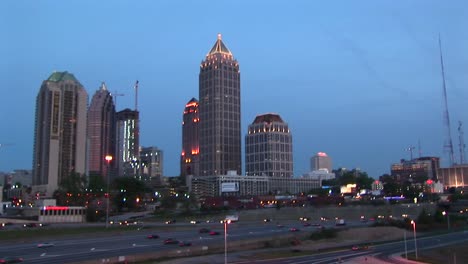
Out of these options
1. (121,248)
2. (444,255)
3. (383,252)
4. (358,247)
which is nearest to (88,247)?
(121,248)

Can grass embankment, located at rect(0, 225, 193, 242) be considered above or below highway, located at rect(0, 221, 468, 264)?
above

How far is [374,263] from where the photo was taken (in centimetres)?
7156

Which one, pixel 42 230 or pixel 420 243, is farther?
pixel 42 230

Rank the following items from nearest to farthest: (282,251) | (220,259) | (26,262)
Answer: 1. (26,262)
2. (220,259)
3. (282,251)

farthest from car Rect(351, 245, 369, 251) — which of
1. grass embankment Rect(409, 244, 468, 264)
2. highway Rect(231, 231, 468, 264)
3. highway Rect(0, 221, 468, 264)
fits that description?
grass embankment Rect(409, 244, 468, 264)

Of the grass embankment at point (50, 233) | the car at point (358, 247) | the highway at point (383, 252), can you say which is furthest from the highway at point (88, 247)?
the car at point (358, 247)

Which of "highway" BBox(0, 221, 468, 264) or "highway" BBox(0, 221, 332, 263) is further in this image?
"highway" BBox(0, 221, 332, 263)

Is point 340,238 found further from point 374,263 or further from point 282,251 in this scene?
point 374,263

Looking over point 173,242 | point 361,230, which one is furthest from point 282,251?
point 361,230

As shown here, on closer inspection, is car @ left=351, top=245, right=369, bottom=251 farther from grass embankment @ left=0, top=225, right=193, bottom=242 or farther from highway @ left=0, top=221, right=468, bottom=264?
grass embankment @ left=0, top=225, right=193, bottom=242

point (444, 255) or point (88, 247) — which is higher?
point (88, 247)

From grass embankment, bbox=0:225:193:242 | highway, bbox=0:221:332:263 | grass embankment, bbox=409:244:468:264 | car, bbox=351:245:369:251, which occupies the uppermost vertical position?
grass embankment, bbox=0:225:193:242

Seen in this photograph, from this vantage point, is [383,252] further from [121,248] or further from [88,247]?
[88,247]

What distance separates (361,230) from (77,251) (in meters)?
61.8
